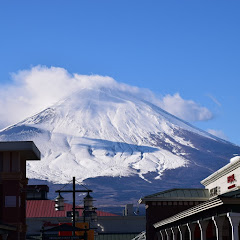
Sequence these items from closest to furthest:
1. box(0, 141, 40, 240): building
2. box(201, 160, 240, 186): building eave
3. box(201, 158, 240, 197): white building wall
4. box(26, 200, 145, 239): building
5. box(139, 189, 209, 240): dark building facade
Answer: box(0, 141, 40, 240): building
box(201, 160, 240, 186): building eave
box(201, 158, 240, 197): white building wall
box(139, 189, 209, 240): dark building facade
box(26, 200, 145, 239): building

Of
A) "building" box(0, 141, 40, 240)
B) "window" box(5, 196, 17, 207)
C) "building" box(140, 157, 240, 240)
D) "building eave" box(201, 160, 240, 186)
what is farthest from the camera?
"building eave" box(201, 160, 240, 186)

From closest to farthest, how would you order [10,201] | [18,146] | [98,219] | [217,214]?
[217,214] < [10,201] < [18,146] < [98,219]

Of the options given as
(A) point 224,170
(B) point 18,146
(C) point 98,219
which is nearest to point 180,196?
(A) point 224,170

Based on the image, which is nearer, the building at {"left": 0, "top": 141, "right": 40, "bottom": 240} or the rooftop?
the building at {"left": 0, "top": 141, "right": 40, "bottom": 240}

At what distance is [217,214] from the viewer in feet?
145

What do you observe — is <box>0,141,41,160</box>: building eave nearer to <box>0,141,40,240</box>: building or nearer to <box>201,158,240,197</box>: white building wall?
<box>0,141,40,240</box>: building

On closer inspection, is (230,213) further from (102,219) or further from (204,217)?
(102,219)

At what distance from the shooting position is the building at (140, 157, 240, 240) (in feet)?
133

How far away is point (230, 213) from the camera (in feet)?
133

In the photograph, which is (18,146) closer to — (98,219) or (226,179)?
(226,179)

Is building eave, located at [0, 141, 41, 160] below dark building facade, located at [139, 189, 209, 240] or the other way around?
the other way around

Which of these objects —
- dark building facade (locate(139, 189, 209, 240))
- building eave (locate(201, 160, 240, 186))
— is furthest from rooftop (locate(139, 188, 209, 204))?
building eave (locate(201, 160, 240, 186))

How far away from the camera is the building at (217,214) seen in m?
40.6

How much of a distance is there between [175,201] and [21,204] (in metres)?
21.3
